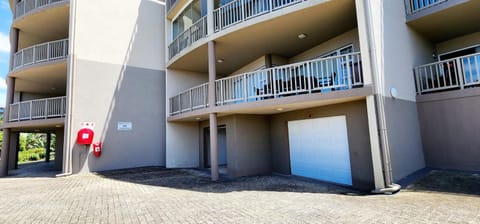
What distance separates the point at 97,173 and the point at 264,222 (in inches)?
361

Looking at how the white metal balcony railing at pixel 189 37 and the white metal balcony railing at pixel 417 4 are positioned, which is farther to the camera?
the white metal balcony railing at pixel 189 37

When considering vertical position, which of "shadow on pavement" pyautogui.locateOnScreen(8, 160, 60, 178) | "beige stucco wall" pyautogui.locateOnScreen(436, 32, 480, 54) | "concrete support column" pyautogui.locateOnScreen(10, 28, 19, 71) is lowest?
"shadow on pavement" pyautogui.locateOnScreen(8, 160, 60, 178)

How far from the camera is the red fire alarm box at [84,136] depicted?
10344mm

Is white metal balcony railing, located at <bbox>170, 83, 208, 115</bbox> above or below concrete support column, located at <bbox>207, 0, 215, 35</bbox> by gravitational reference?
below

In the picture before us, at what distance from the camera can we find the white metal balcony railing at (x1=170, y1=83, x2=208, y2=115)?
392 inches

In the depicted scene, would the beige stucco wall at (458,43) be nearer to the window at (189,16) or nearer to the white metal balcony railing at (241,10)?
the white metal balcony railing at (241,10)

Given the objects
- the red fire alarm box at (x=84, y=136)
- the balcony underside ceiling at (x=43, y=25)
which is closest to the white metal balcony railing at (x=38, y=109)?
the red fire alarm box at (x=84, y=136)

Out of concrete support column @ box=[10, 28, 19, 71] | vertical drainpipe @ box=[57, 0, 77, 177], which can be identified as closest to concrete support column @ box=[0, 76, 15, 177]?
concrete support column @ box=[10, 28, 19, 71]

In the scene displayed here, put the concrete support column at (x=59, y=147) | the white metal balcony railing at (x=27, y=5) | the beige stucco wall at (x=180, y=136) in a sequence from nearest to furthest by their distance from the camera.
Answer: the white metal balcony railing at (x=27, y=5)
the beige stucco wall at (x=180, y=136)
the concrete support column at (x=59, y=147)

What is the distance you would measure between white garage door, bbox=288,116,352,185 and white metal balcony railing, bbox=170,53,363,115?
132 cm

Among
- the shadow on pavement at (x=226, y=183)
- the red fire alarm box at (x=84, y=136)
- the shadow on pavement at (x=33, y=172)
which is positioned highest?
the red fire alarm box at (x=84, y=136)

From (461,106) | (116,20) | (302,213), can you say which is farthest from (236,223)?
(116,20)

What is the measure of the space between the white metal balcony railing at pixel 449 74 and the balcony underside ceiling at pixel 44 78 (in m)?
14.6

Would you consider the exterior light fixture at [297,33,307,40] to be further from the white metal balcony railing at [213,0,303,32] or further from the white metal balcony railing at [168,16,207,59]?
the white metal balcony railing at [168,16,207,59]
